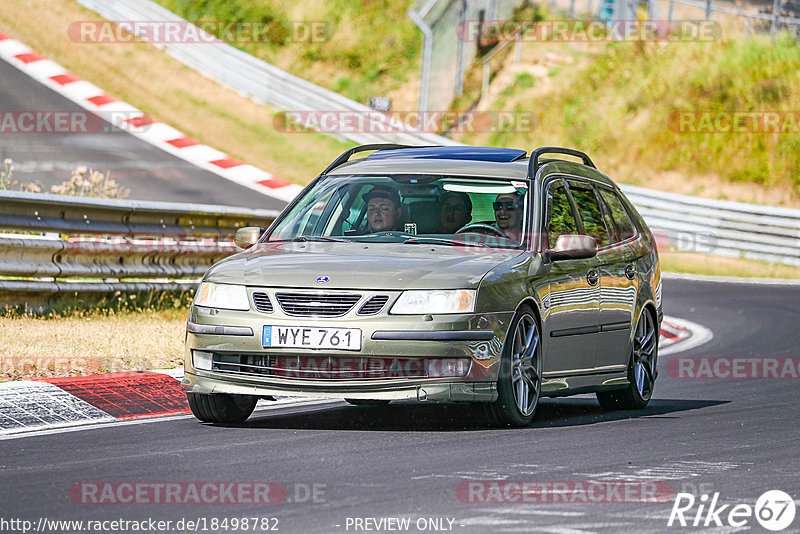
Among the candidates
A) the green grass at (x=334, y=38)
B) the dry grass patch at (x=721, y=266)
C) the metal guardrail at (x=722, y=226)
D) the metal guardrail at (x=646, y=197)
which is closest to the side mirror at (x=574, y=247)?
the metal guardrail at (x=646, y=197)

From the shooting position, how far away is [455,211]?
9047 millimetres

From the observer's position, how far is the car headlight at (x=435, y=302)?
7805 mm

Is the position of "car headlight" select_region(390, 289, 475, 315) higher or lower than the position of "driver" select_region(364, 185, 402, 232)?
lower

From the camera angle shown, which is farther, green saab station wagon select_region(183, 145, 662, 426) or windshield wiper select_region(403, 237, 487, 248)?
windshield wiper select_region(403, 237, 487, 248)

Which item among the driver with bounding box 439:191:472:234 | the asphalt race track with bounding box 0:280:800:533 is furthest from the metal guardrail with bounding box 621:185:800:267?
the driver with bounding box 439:191:472:234

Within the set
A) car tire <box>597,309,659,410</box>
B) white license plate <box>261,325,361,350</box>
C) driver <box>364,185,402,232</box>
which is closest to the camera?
white license plate <box>261,325,361,350</box>

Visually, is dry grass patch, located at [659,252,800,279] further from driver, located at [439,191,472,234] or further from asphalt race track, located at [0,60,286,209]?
driver, located at [439,191,472,234]

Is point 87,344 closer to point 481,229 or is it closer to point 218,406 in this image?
point 218,406

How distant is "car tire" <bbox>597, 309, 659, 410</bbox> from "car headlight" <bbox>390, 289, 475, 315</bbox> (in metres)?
2.35

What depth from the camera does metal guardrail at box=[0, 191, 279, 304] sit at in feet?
39.8

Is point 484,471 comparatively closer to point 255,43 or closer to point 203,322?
point 203,322

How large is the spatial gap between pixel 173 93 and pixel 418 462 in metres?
23.5

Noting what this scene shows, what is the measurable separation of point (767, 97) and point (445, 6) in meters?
8.08

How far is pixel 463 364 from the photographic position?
25.7 ft
